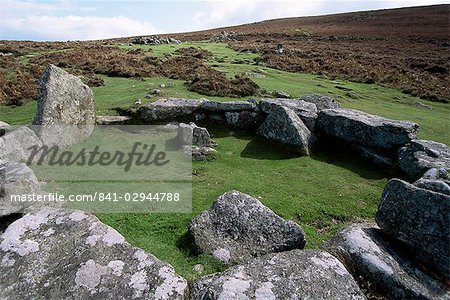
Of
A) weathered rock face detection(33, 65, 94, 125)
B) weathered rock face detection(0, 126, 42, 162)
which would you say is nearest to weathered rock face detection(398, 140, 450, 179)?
weathered rock face detection(33, 65, 94, 125)

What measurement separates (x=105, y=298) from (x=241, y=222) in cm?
342

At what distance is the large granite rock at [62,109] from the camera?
44.6 ft

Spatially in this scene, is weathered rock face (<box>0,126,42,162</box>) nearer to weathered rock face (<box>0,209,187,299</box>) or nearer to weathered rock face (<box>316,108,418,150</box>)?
weathered rock face (<box>0,209,187,299</box>)

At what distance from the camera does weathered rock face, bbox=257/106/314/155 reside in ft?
47.8

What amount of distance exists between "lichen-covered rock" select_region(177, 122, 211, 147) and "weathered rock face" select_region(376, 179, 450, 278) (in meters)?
8.49

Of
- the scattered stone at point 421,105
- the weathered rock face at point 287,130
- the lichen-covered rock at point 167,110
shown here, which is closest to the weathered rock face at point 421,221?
the weathered rock face at point 287,130

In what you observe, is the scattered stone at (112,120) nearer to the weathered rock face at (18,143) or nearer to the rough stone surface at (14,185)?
the weathered rock face at (18,143)

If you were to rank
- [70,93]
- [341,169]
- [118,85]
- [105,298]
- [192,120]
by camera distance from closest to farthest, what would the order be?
[105,298]
[341,169]
[70,93]
[192,120]
[118,85]

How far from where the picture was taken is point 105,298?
6078 millimetres

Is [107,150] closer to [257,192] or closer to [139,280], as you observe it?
[257,192]

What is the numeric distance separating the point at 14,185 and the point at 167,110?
9219 millimetres

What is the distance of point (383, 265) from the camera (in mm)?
6840

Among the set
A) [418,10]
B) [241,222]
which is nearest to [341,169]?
[241,222]

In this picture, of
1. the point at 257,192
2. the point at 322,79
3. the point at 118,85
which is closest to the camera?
the point at 257,192
